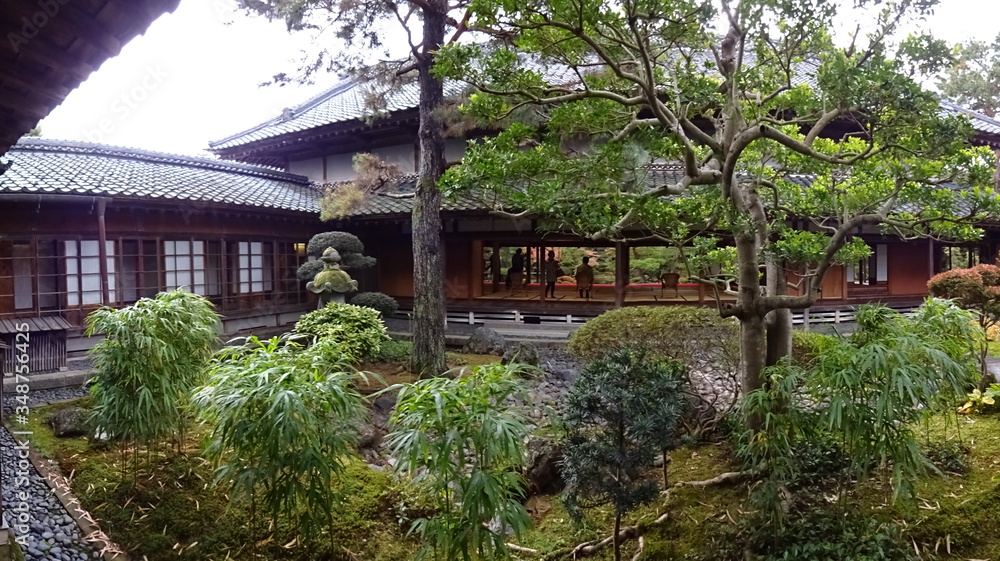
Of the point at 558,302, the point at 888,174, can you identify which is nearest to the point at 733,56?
the point at 888,174

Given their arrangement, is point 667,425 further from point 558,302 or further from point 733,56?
point 558,302

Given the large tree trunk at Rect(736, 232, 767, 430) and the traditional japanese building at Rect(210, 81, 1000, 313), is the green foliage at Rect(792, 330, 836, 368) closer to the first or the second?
the large tree trunk at Rect(736, 232, 767, 430)

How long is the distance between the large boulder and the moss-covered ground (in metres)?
6.62

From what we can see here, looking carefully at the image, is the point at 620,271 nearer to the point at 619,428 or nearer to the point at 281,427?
the point at 619,428

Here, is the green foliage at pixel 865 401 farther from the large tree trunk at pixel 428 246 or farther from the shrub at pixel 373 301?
the shrub at pixel 373 301

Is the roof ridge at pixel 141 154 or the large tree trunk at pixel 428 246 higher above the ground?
the roof ridge at pixel 141 154

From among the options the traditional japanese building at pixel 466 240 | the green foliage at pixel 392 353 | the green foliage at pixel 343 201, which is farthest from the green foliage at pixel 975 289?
the green foliage at pixel 343 201

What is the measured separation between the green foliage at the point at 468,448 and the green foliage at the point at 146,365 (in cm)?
297

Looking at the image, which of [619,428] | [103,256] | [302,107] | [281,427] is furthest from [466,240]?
[281,427]

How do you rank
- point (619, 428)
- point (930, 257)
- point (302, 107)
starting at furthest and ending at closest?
1. point (302, 107)
2. point (930, 257)
3. point (619, 428)

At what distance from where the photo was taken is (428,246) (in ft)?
33.9

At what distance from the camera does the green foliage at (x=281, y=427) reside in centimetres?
394

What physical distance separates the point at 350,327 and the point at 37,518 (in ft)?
16.9

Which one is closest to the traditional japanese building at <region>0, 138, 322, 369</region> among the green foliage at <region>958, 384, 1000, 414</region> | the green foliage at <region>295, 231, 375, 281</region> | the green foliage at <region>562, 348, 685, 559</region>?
the green foliage at <region>295, 231, 375, 281</region>
